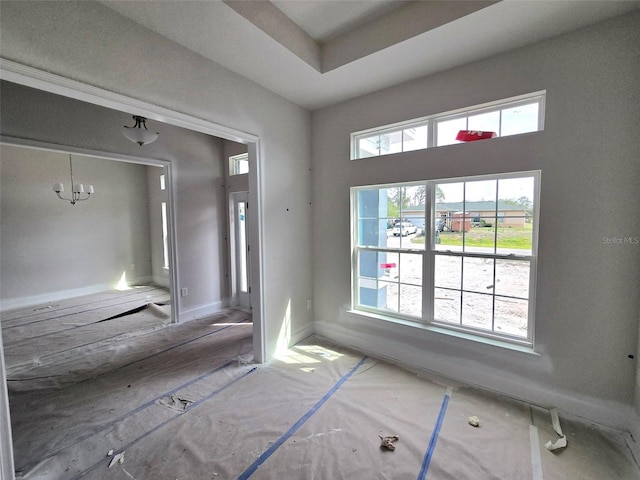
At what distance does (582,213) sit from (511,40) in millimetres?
1376

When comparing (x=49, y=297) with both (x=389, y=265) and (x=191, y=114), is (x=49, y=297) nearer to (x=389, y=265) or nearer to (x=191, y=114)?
(x=191, y=114)

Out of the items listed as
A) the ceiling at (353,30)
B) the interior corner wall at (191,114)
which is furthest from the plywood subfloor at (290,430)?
the ceiling at (353,30)

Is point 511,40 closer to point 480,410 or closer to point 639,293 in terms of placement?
point 639,293

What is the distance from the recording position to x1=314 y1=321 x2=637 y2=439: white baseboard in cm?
186

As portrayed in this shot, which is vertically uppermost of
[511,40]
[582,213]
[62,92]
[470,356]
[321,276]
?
[511,40]

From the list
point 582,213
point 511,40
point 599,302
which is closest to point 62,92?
point 511,40

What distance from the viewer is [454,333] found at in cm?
246

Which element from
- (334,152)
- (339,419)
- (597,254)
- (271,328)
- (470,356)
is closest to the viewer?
(597,254)

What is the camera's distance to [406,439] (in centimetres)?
178

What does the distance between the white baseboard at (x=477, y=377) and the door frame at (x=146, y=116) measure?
104 centimetres

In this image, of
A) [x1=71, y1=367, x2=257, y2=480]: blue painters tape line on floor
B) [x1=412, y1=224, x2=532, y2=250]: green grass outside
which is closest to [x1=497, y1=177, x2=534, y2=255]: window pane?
[x1=412, y1=224, x2=532, y2=250]: green grass outside

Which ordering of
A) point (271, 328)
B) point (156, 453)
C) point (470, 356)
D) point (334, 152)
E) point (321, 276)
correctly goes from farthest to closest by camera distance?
1. point (321, 276)
2. point (334, 152)
3. point (271, 328)
4. point (470, 356)
5. point (156, 453)

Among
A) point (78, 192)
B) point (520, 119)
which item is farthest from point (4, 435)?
point (78, 192)

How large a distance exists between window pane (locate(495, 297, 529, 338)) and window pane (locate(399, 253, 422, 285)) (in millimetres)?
704
